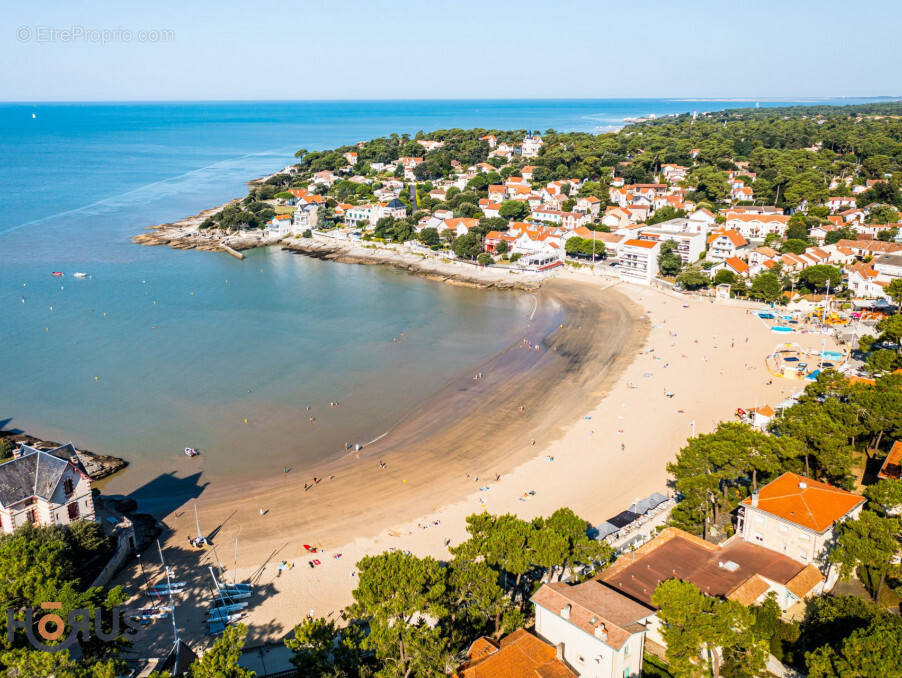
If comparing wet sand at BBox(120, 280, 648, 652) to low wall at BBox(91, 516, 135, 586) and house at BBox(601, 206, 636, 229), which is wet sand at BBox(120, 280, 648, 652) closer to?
low wall at BBox(91, 516, 135, 586)

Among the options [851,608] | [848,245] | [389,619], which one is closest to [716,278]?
[848,245]

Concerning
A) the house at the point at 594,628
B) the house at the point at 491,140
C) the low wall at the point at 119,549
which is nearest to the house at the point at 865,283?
the house at the point at 594,628

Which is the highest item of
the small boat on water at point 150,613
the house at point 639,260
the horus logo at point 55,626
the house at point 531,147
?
the house at point 531,147

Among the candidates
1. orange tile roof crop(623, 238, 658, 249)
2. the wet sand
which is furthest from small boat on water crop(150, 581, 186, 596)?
orange tile roof crop(623, 238, 658, 249)

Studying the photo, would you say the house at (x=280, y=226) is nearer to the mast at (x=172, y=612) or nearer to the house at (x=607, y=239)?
the house at (x=607, y=239)

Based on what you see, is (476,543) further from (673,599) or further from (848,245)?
(848,245)
